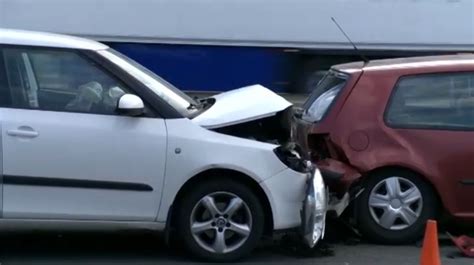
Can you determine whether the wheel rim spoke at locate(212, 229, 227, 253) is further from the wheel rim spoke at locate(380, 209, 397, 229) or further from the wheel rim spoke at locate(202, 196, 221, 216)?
the wheel rim spoke at locate(380, 209, 397, 229)

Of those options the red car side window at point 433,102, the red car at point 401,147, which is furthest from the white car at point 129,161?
the red car side window at point 433,102

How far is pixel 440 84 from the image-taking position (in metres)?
8.59

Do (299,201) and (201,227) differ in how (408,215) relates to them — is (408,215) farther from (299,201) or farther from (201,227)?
(201,227)

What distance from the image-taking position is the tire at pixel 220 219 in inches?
297

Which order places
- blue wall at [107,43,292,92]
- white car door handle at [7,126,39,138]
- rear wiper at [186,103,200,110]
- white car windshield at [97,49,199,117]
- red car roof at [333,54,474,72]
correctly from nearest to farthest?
white car door handle at [7,126,39,138], white car windshield at [97,49,199,117], rear wiper at [186,103,200,110], red car roof at [333,54,474,72], blue wall at [107,43,292,92]

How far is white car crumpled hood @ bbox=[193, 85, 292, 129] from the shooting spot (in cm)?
762

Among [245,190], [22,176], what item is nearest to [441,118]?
[245,190]

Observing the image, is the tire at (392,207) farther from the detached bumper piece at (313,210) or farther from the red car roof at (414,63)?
the red car roof at (414,63)

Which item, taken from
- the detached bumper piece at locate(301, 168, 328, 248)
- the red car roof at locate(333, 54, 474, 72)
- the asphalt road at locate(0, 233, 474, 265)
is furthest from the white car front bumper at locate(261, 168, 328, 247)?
the red car roof at locate(333, 54, 474, 72)

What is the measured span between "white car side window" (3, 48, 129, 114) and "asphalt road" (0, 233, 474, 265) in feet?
3.93

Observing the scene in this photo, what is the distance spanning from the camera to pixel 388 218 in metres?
8.37

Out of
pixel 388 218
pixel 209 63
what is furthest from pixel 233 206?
pixel 209 63

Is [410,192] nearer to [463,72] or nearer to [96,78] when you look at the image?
[463,72]

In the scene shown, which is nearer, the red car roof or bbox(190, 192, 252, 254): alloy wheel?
bbox(190, 192, 252, 254): alloy wheel
